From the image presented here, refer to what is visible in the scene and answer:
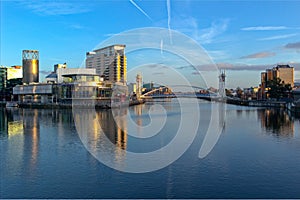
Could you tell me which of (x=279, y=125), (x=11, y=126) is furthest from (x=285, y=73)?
(x=11, y=126)

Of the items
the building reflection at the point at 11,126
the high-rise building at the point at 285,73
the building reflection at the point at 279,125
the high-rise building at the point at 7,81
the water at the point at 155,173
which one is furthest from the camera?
the high-rise building at the point at 285,73

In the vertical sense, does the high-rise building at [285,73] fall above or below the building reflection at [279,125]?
above

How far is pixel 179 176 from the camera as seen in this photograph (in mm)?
5004

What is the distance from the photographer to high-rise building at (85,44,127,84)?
159ft

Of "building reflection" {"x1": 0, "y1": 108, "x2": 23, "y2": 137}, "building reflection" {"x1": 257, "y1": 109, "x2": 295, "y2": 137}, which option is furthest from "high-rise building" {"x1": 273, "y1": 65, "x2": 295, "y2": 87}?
"building reflection" {"x1": 0, "y1": 108, "x2": 23, "y2": 137}

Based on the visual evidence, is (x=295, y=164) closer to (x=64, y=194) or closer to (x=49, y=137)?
(x=64, y=194)

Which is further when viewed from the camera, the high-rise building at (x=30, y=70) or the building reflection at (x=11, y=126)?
the high-rise building at (x=30, y=70)

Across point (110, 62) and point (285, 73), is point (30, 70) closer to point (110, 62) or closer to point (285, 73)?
point (110, 62)

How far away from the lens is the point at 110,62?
50000 mm

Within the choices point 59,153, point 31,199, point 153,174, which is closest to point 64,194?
point 31,199

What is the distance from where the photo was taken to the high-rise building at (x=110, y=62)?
4831cm

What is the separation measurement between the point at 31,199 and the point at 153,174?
1.94m

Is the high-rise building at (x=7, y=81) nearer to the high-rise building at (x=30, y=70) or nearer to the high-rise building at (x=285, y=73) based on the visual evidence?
the high-rise building at (x=30, y=70)

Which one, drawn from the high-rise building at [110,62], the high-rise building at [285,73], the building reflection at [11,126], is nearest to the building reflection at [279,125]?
the building reflection at [11,126]
